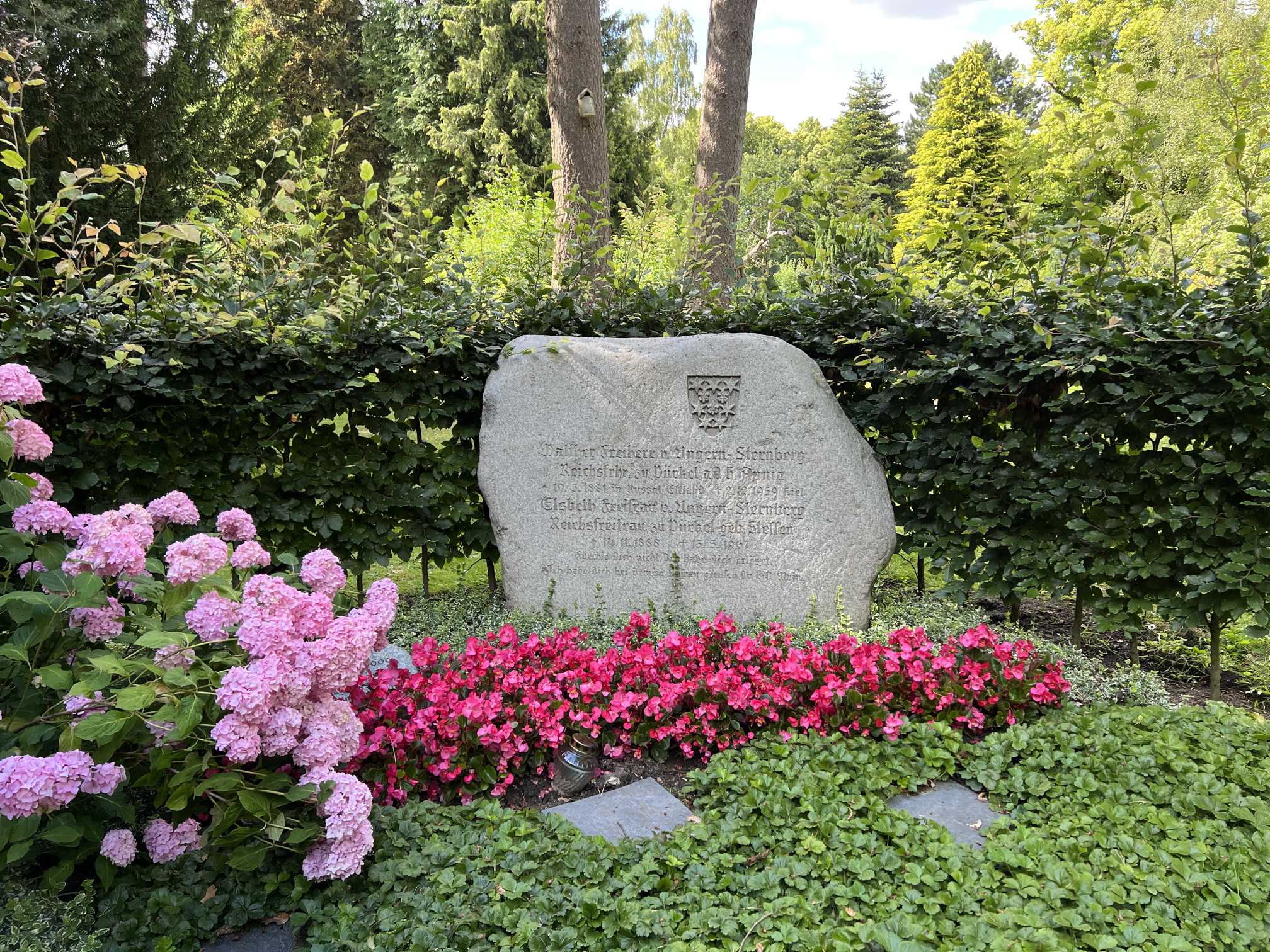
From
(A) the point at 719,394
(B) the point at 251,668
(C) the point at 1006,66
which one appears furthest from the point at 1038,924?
(C) the point at 1006,66

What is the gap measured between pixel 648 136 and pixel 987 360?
2002cm

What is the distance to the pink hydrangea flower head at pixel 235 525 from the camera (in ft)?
9.31

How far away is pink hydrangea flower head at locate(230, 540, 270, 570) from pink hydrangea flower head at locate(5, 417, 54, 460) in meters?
0.76

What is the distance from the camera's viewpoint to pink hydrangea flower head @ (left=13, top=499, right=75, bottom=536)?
8.14ft

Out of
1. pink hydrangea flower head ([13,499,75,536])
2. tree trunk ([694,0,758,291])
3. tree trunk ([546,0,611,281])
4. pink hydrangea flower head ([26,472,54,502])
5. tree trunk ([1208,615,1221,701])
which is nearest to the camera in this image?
pink hydrangea flower head ([13,499,75,536])

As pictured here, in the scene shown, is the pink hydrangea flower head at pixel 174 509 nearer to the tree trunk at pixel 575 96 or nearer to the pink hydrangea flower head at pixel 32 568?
the pink hydrangea flower head at pixel 32 568

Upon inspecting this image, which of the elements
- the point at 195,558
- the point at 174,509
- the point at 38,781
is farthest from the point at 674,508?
the point at 38,781

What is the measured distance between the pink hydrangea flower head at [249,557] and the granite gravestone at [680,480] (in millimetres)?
1999

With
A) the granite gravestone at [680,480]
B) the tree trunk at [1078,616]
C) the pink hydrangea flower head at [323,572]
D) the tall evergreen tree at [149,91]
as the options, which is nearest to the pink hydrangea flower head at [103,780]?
the pink hydrangea flower head at [323,572]

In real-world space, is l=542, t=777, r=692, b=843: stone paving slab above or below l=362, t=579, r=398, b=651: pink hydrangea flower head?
below

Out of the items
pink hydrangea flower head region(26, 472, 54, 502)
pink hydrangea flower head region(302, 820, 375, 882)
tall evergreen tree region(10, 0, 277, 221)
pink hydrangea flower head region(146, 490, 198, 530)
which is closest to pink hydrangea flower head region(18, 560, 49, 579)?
pink hydrangea flower head region(26, 472, 54, 502)

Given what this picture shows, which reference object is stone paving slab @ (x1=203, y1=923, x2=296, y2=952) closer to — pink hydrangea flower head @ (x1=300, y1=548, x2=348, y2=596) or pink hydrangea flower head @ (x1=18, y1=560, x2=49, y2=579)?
pink hydrangea flower head @ (x1=300, y1=548, x2=348, y2=596)

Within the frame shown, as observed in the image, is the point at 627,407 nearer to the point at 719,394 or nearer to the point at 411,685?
the point at 719,394

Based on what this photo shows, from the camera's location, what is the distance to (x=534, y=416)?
4.61 metres
